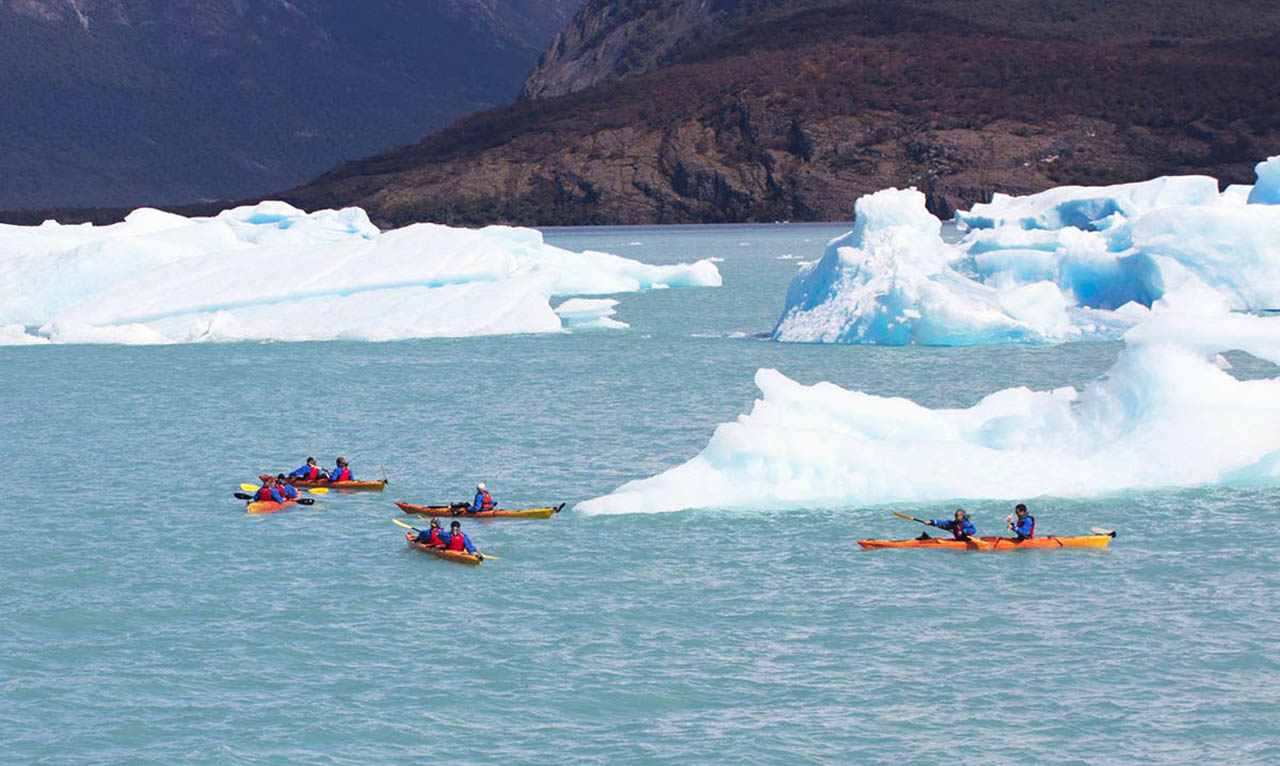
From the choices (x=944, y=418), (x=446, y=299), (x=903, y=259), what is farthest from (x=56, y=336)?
(x=944, y=418)

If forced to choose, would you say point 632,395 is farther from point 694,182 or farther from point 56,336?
point 694,182

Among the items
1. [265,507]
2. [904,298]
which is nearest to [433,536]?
[265,507]

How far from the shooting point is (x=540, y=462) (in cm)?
2936

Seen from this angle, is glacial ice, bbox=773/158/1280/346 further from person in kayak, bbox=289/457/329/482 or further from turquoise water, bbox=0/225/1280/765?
person in kayak, bbox=289/457/329/482

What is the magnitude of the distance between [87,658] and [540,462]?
471 inches

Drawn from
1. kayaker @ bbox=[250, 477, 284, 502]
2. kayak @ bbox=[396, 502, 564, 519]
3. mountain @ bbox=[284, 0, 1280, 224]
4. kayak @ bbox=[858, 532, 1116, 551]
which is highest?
mountain @ bbox=[284, 0, 1280, 224]

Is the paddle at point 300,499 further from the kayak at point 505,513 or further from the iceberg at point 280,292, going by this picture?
the iceberg at point 280,292

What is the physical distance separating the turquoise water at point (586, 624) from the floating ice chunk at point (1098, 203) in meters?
31.7

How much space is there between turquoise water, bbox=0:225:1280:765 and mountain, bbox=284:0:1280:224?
130 m

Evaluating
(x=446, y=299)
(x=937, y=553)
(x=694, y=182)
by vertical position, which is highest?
(x=694, y=182)

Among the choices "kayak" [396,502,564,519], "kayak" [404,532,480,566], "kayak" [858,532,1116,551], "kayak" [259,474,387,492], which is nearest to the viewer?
"kayak" [858,532,1116,551]

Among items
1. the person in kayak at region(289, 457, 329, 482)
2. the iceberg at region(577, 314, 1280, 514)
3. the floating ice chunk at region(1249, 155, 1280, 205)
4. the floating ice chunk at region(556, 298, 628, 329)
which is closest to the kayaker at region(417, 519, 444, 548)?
the iceberg at region(577, 314, 1280, 514)

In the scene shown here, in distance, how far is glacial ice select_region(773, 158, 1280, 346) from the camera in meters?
41.1

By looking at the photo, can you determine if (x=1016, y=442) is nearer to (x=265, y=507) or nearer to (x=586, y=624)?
(x=586, y=624)
